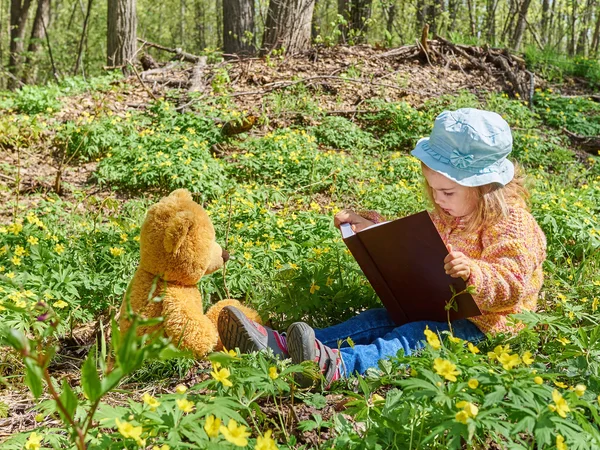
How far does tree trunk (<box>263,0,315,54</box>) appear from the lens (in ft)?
27.2

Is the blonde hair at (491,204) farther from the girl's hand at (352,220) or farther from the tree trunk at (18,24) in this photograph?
the tree trunk at (18,24)

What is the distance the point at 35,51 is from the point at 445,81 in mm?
8800

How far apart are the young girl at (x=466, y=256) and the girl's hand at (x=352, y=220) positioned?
16.2 inches

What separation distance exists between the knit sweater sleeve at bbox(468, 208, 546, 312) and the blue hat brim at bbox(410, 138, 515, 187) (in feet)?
0.57

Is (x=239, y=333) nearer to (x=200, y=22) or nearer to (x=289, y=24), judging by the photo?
(x=289, y=24)

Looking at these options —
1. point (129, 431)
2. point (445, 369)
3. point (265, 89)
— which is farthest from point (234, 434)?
point (265, 89)

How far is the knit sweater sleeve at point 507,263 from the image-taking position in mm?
2299

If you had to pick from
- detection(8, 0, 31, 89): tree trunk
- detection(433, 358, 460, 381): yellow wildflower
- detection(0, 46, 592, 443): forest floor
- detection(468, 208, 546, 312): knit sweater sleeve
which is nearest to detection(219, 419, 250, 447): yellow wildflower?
detection(433, 358, 460, 381): yellow wildflower

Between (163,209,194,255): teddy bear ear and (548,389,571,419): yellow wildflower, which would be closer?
(548,389,571,419): yellow wildflower

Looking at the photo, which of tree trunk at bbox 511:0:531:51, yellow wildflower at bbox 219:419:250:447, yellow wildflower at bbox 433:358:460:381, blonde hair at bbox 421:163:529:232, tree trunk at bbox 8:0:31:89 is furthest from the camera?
tree trunk at bbox 511:0:531:51

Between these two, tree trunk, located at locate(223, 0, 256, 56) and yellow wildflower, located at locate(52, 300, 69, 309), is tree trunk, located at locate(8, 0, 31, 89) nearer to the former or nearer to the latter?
tree trunk, located at locate(223, 0, 256, 56)

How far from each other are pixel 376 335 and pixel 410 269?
1.40 feet

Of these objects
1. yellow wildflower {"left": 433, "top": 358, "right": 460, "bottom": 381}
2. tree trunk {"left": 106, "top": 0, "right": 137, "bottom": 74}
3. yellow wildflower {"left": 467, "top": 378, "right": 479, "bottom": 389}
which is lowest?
yellow wildflower {"left": 467, "top": 378, "right": 479, "bottom": 389}

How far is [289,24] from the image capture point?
8.30 m
